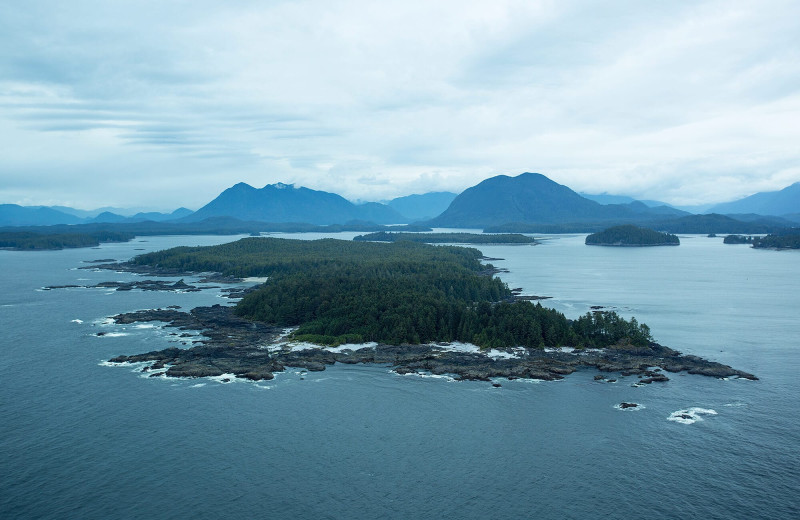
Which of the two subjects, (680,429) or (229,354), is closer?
(680,429)

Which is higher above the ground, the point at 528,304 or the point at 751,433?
the point at 528,304

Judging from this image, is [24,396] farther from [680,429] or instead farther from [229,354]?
[680,429]

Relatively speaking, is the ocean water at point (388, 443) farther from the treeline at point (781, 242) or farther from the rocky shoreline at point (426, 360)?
the treeline at point (781, 242)

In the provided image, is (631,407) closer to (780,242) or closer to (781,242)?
(781,242)

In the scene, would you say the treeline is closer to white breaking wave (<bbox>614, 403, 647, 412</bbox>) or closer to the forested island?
the forested island

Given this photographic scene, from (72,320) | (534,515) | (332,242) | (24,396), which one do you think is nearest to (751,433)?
(534,515)

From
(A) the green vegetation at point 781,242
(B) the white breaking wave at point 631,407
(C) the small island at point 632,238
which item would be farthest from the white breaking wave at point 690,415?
(C) the small island at point 632,238

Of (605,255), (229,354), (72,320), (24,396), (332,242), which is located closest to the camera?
(24,396)
